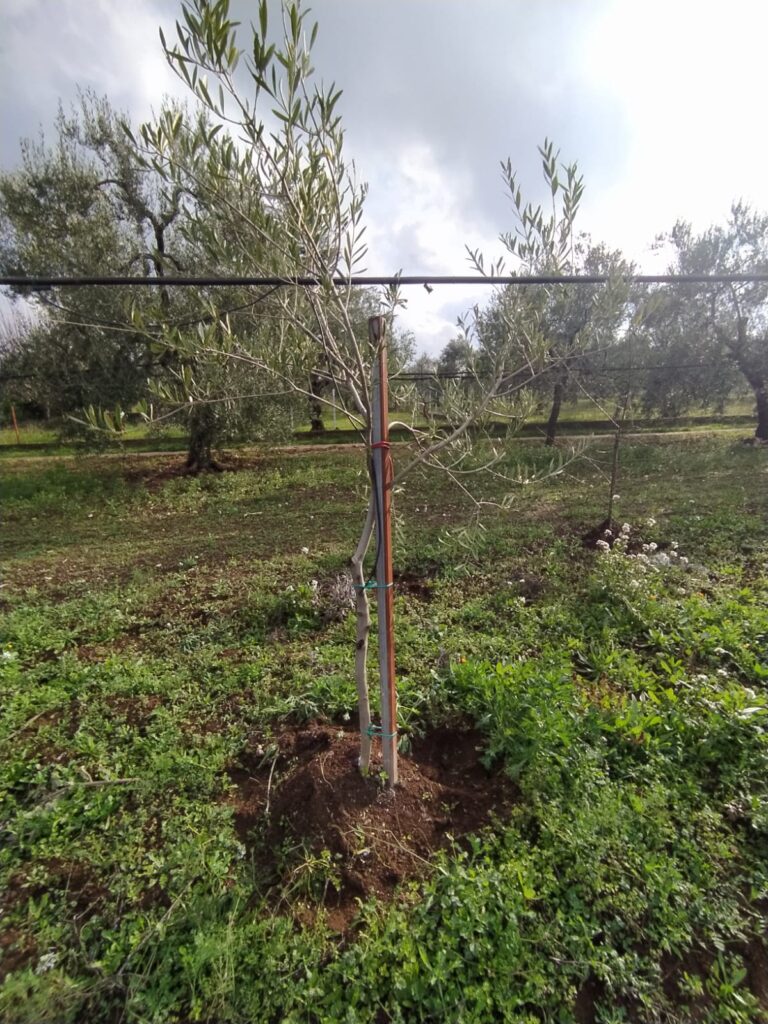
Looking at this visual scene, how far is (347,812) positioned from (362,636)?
33.1 inches

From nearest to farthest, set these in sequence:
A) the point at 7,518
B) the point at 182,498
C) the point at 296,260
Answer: the point at 296,260
the point at 7,518
the point at 182,498

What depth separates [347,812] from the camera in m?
2.23

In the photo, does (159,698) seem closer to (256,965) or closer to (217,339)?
(256,965)

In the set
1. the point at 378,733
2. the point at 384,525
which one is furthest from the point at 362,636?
the point at 384,525

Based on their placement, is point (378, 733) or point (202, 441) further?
point (202, 441)

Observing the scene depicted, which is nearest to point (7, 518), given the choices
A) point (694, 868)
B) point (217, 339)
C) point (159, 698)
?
point (159, 698)

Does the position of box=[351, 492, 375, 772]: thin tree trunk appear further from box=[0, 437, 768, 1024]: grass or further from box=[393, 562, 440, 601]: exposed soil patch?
box=[393, 562, 440, 601]: exposed soil patch

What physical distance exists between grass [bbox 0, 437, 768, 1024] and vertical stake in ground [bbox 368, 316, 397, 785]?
362 mm

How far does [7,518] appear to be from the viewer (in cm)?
848

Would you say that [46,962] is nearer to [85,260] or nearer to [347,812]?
[347,812]

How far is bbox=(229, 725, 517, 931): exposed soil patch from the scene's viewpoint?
203 cm

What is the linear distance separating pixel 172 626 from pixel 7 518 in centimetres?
652

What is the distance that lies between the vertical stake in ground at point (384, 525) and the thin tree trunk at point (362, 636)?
67 mm

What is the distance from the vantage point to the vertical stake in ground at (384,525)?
1.98 metres
